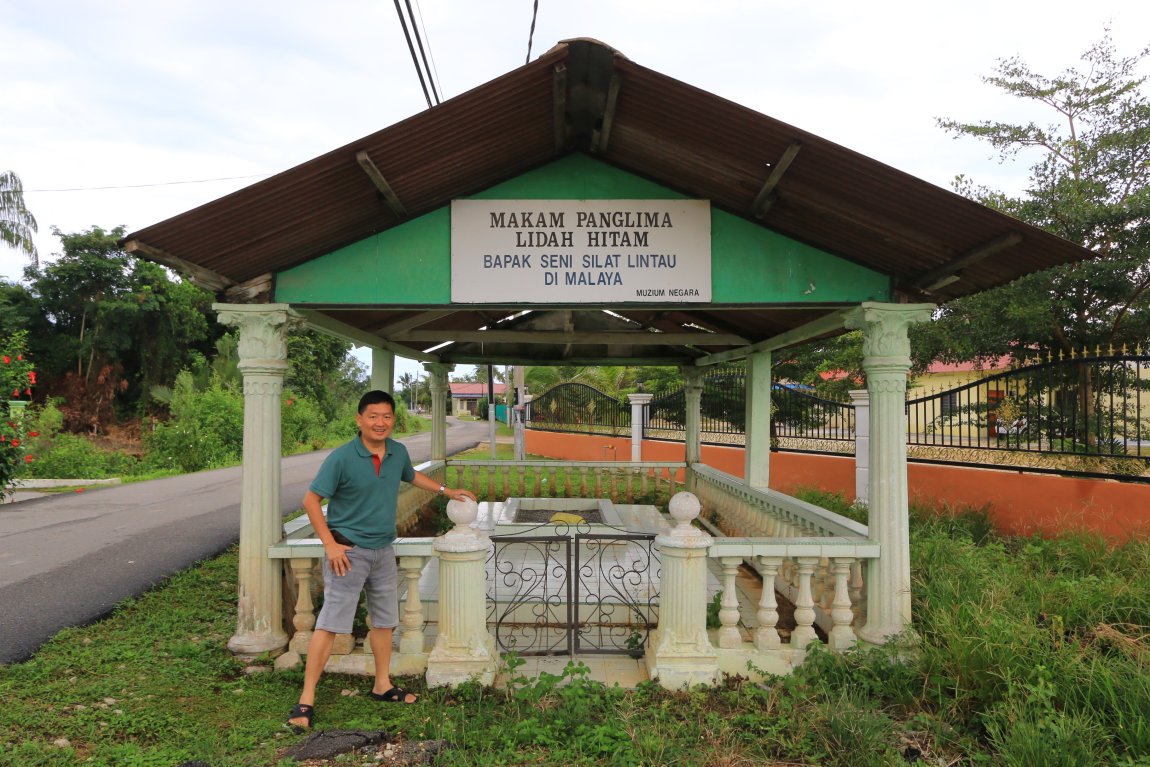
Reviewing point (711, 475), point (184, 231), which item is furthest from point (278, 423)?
point (711, 475)

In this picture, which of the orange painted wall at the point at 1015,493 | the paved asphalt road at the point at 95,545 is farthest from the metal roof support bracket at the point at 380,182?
the orange painted wall at the point at 1015,493

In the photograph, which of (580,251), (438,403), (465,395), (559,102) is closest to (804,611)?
(580,251)

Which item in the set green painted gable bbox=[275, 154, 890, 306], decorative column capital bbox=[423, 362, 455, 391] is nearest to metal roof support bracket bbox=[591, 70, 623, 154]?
green painted gable bbox=[275, 154, 890, 306]

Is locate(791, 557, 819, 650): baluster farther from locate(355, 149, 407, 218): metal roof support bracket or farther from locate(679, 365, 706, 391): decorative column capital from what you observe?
locate(679, 365, 706, 391): decorative column capital

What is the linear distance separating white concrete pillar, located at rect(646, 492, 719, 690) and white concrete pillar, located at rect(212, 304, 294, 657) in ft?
8.37

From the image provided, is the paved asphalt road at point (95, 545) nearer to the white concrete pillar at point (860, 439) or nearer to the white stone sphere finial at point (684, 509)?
the white stone sphere finial at point (684, 509)

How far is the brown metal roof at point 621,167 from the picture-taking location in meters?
3.55

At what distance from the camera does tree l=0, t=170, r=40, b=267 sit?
22797 mm

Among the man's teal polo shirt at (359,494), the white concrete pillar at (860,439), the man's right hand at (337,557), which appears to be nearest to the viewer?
the man's right hand at (337,557)

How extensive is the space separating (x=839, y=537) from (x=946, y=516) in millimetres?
3818

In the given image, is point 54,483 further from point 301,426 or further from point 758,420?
point 758,420

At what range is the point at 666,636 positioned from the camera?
3912 millimetres

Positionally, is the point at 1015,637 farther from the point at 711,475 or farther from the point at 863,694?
the point at 711,475

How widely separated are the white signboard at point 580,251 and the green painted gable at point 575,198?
8cm
